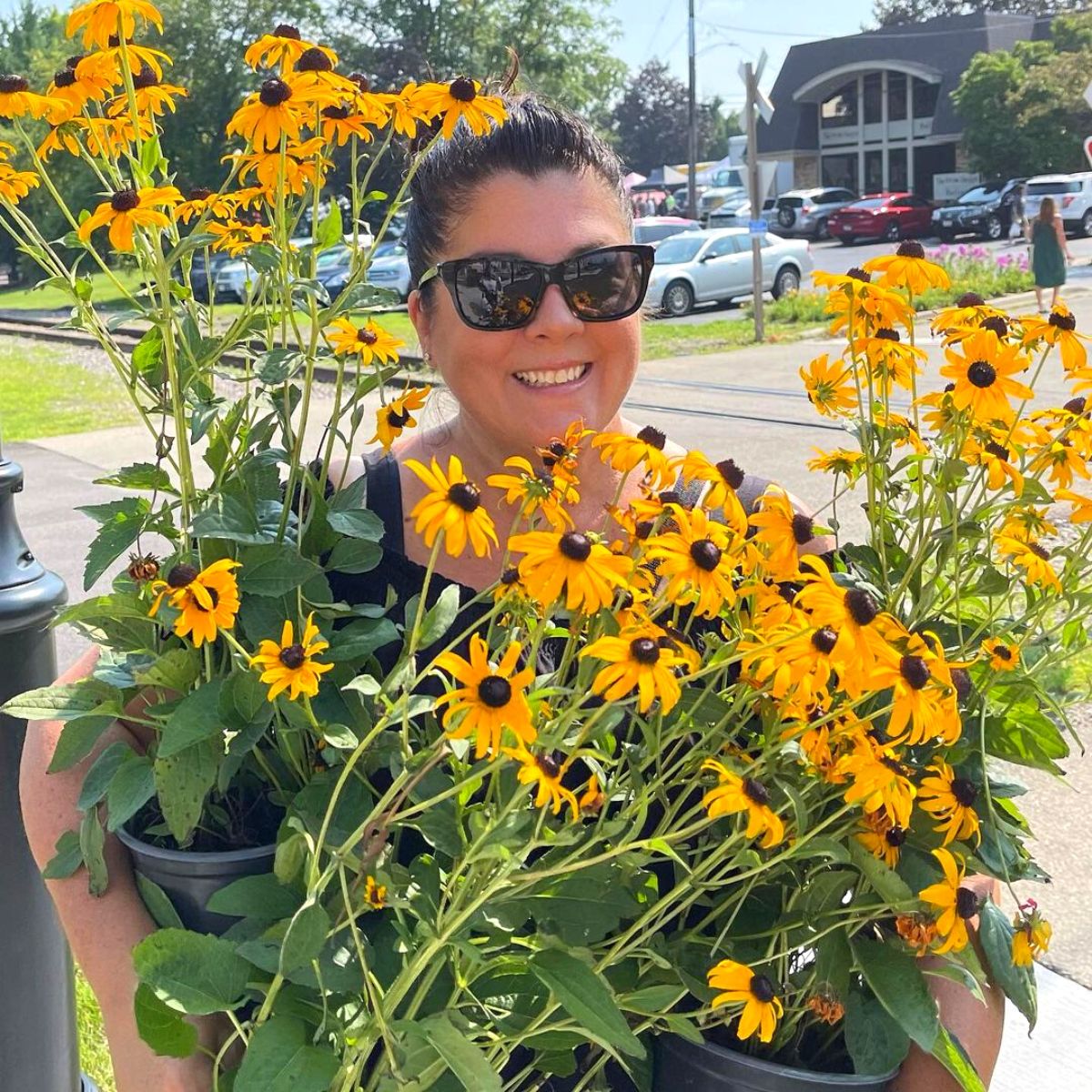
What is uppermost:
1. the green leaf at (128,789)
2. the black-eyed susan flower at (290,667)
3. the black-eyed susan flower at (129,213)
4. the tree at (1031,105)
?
the tree at (1031,105)

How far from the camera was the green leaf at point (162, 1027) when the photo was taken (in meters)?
1.10

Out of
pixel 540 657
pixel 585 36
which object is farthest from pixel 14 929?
pixel 585 36

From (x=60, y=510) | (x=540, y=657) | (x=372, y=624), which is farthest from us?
(x=60, y=510)

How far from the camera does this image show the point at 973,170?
129 ft

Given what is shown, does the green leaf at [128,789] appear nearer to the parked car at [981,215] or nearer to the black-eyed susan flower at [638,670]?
the black-eyed susan flower at [638,670]

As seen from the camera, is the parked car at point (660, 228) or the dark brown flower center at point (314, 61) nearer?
the dark brown flower center at point (314, 61)

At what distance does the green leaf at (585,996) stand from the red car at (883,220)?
33.1 metres

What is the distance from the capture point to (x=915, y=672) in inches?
36.3

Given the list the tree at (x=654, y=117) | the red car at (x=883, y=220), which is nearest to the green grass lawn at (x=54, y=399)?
the red car at (x=883, y=220)

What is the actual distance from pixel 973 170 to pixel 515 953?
42.4m

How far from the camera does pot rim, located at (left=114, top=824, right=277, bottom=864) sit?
1153 mm

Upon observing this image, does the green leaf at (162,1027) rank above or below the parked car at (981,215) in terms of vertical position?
below

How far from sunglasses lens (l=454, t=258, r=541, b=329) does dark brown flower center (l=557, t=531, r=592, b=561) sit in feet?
2.53

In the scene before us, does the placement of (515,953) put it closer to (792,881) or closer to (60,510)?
(792,881)
